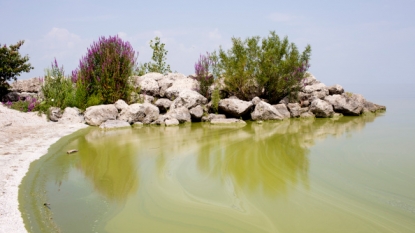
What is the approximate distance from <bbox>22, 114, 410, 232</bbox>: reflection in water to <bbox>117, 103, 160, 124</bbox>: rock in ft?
5.75

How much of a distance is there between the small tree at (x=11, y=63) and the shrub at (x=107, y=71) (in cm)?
195

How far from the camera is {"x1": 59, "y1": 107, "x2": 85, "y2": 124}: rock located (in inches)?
406

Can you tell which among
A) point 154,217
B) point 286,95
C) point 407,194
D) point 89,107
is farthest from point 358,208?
point 286,95

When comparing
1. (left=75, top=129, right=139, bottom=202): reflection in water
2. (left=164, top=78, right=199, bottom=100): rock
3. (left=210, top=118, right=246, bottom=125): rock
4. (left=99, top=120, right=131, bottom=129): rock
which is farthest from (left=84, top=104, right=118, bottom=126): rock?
(left=210, top=118, right=246, bottom=125): rock

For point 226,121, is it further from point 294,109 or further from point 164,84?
point 164,84

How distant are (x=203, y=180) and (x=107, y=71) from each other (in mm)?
7745

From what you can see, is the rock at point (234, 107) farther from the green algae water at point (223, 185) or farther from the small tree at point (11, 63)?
the small tree at point (11, 63)

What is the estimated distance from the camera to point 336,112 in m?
13.5

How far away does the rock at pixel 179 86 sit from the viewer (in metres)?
12.7

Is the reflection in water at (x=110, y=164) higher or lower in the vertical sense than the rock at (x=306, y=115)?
lower

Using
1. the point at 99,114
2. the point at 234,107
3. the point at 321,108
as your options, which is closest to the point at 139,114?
the point at 99,114

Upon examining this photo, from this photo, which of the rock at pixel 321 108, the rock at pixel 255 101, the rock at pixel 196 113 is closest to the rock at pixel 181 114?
the rock at pixel 196 113

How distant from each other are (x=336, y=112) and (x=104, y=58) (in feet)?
30.9

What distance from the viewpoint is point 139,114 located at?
10.8m
